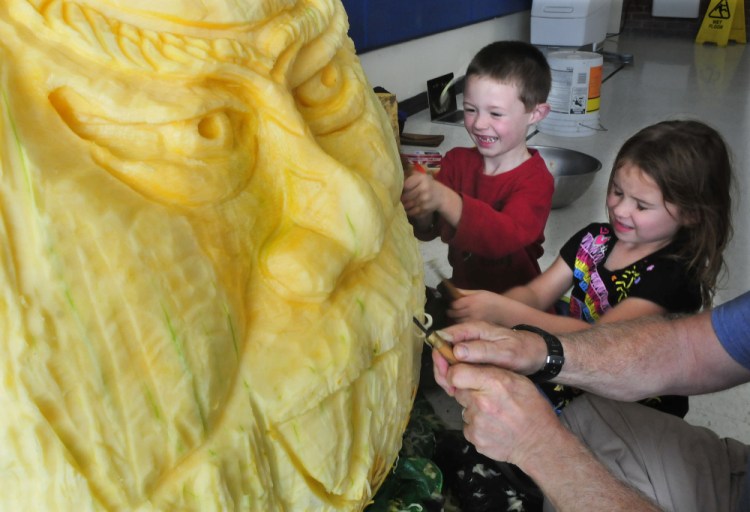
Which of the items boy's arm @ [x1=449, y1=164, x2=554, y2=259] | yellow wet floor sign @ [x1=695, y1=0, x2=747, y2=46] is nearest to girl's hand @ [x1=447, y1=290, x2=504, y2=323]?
boy's arm @ [x1=449, y1=164, x2=554, y2=259]

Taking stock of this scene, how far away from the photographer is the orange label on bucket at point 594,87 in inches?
186

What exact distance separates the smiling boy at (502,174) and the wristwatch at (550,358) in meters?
0.45

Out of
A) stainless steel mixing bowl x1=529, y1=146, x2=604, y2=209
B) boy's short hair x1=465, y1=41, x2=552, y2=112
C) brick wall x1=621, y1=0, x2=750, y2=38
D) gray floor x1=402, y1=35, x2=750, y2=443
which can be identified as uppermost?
boy's short hair x1=465, y1=41, x2=552, y2=112

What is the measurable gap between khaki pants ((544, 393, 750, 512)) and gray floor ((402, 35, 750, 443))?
67 centimetres

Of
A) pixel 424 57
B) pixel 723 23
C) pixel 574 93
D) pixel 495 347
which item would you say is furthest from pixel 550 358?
pixel 723 23

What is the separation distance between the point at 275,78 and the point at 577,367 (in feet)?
3.27

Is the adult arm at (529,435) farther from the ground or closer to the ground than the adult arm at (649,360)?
farther from the ground

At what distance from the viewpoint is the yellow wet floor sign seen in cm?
861

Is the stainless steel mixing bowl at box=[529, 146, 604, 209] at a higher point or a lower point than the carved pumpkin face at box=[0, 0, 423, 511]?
lower

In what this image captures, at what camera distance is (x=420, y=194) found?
1721mm

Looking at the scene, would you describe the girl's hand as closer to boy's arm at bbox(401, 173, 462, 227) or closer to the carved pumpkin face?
boy's arm at bbox(401, 173, 462, 227)

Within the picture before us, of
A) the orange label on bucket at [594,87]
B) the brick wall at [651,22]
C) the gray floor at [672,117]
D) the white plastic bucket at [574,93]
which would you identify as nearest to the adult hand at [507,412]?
the gray floor at [672,117]

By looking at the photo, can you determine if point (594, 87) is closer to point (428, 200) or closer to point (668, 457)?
point (428, 200)

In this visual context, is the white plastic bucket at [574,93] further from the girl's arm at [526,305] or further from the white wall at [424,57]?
the girl's arm at [526,305]
